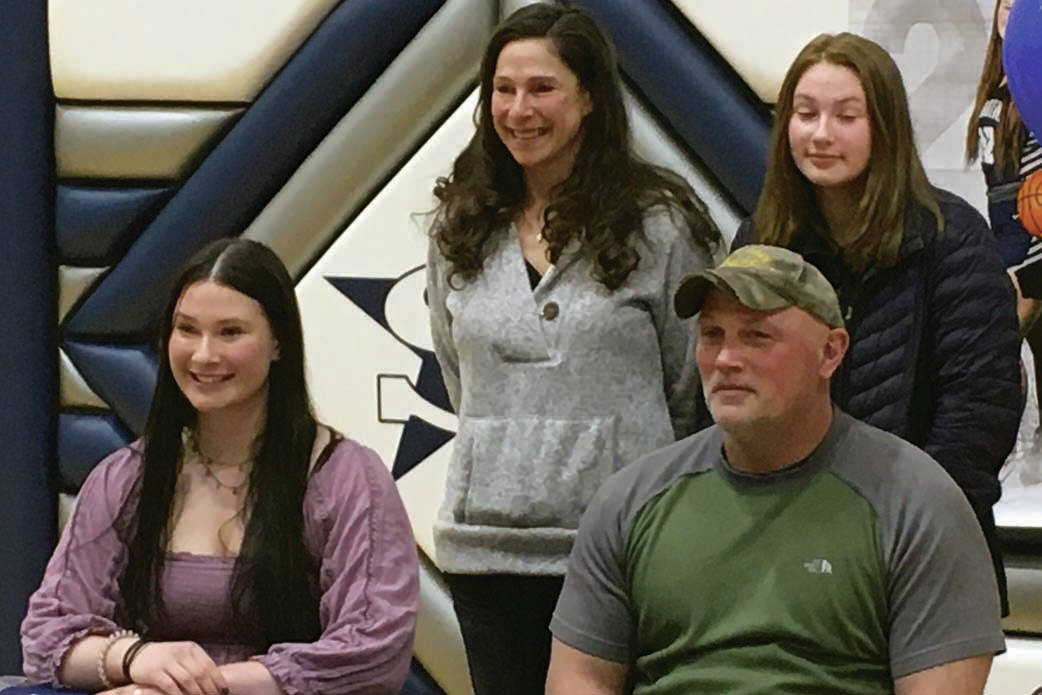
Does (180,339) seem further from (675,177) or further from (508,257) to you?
(675,177)

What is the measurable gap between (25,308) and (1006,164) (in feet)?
6.15

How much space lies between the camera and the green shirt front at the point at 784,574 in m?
1.68

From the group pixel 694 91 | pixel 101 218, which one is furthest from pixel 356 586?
pixel 101 218

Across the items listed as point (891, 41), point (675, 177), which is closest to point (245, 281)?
point (675, 177)

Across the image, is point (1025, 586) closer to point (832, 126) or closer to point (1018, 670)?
point (1018, 670)

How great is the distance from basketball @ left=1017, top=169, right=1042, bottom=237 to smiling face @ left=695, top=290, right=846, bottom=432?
959 mm

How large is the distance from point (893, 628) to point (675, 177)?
2.58ft

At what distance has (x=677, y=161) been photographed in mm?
2869

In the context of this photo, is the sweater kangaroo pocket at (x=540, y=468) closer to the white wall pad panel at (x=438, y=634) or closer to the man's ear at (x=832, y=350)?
the man's ear at (x=832, y=350)

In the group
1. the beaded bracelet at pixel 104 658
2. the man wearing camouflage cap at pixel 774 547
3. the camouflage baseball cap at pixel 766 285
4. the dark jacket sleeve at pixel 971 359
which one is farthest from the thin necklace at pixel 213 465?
the dark jacket sleeve at pixel 971 359

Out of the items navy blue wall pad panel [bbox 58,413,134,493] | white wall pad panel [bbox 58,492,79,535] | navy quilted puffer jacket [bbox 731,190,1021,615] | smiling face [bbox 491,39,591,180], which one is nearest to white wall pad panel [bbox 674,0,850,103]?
smiling face [bbox 491,39,591,180]

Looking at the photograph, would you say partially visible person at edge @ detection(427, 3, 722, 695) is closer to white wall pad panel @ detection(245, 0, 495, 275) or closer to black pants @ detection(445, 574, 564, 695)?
black pants @ detection(445, 574, 564, 695)

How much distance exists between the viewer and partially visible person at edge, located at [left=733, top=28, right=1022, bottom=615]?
1.95m

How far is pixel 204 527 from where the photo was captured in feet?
6.76
